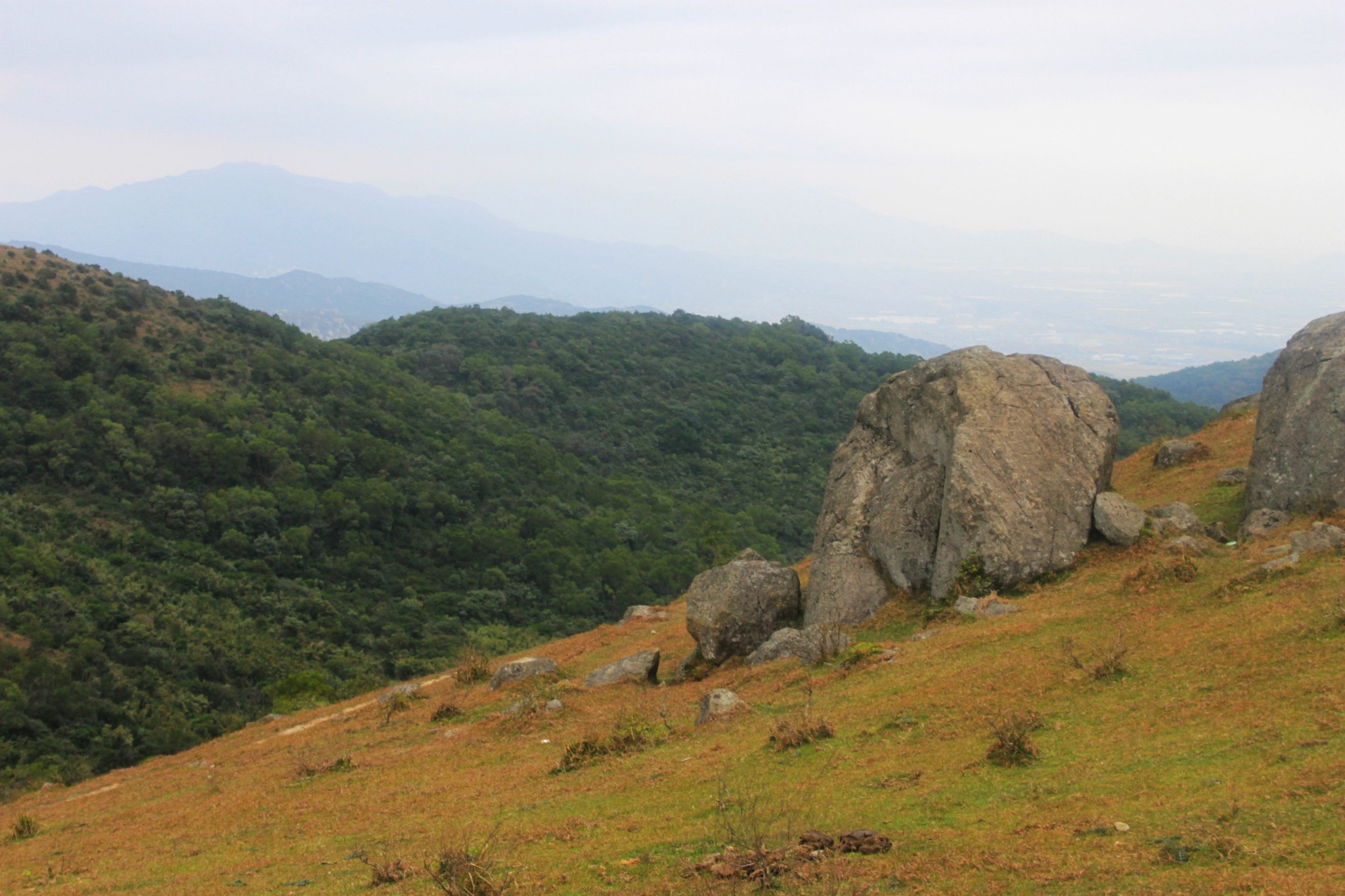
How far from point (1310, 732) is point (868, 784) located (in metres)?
3.91

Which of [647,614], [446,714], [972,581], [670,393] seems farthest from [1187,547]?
[670,393]

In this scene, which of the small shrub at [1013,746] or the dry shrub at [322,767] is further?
the dry shrub at [322,767]

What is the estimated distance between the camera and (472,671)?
21328 mm

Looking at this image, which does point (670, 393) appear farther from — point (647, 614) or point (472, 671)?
point (472, 671)

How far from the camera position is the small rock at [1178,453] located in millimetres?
23953

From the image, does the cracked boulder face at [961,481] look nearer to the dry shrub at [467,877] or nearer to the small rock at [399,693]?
the small rock at [399,693]

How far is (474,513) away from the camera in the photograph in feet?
182

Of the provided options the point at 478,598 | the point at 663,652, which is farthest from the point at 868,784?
the point at 478,598

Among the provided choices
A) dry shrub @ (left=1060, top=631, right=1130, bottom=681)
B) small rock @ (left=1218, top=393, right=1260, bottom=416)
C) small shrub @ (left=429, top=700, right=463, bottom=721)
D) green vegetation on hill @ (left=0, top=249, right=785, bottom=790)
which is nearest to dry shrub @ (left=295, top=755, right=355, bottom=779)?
small shrub @ (left=429, top=700, right=463, bottom=721)

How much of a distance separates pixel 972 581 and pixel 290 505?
4068cm

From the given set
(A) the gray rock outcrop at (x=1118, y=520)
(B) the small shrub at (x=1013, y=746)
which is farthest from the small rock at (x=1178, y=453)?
(B) the small shrub at (x=1013, y=746)

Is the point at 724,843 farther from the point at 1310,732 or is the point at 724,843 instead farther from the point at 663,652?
the point at 663,652

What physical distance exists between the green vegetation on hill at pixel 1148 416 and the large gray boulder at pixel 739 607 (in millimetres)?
48172

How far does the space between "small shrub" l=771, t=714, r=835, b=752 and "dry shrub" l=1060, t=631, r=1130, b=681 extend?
126 inches
